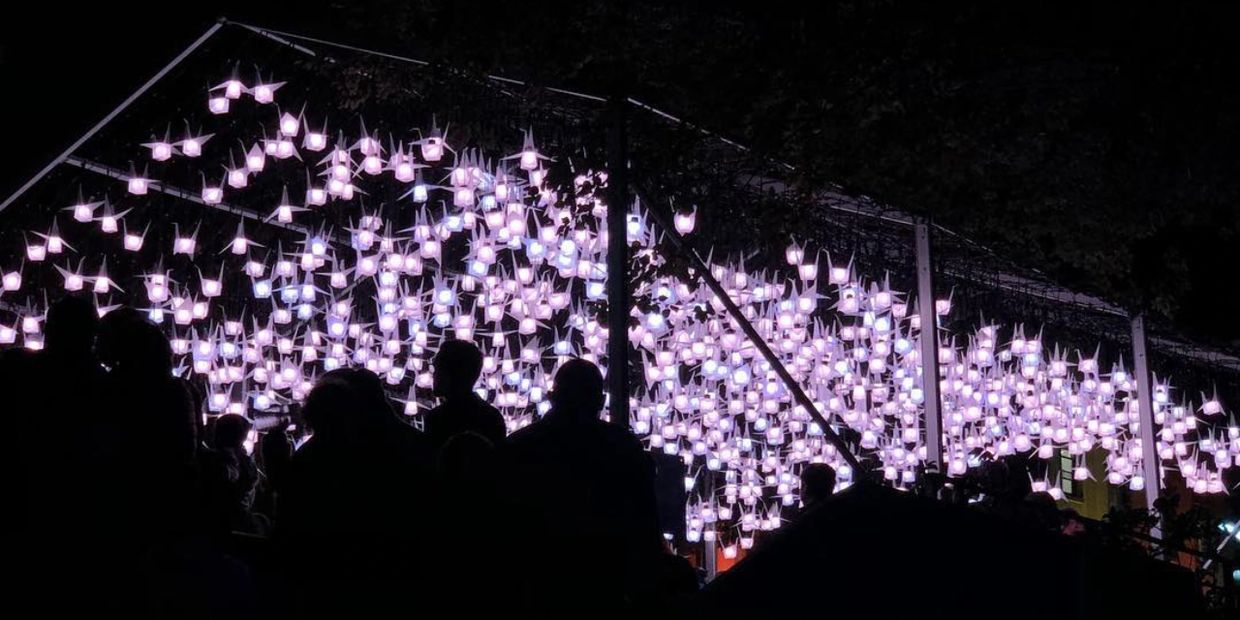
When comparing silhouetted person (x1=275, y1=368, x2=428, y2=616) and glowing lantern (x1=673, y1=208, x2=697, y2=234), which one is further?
glowing lantern (x1=673, y1=208, x2=697, y2=234)

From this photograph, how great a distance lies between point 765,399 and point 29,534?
40.1 feet

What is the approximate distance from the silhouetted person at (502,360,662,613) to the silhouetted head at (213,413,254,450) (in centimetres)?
162

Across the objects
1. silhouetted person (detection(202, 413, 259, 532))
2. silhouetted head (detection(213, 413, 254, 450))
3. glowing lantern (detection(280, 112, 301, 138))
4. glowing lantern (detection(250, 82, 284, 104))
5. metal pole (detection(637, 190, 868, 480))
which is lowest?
silhouetted person (detection(202, 413, 259, 532))

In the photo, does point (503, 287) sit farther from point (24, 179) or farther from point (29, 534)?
point (29, 534)

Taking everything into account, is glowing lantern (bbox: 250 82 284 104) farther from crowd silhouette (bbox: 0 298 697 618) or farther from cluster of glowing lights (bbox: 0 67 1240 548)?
crowd silhouette (bbox: 0 298 697 618)

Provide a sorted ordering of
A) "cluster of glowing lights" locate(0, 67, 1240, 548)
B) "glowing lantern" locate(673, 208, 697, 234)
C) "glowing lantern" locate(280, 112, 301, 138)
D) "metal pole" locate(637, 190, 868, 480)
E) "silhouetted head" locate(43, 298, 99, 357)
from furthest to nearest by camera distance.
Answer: "cluster of glowing lights" locate(0, 67, 1240, 548) < "glowing lantern" locate(673, 208, 697, 234) < "glowing lantern" locate(280, 112, 301, 138) < "metal pole" locate(637, 190, 868, 480) < "silhouetted head" locate(43, 298, 99, 357)

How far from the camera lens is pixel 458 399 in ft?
13.6

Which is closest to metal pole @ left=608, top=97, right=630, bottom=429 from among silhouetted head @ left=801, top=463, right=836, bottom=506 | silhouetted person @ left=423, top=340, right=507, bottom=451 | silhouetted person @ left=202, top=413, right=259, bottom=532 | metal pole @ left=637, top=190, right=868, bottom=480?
metal pole @ left=637, top=190, right=868, bottom=480

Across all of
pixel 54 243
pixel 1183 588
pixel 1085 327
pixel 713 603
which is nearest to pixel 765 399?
pixel 1085 327

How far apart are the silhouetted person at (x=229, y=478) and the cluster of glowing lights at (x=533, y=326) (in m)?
3.18

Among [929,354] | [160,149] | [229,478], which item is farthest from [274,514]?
[160,149]

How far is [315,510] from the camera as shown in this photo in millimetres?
3172

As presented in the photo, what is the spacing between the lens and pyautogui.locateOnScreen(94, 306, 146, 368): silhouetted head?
355 cm

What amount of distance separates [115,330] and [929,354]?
5.96 meters
